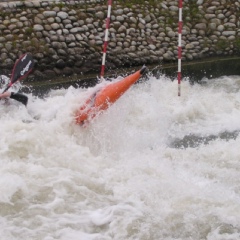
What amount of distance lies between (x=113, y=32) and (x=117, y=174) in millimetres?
5224

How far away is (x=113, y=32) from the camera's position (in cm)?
1125

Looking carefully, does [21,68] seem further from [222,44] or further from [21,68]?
[222,44]

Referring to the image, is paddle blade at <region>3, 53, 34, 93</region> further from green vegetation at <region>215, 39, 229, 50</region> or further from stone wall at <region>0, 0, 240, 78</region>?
green vegetation at <region>215, 39, 229, 50</region>

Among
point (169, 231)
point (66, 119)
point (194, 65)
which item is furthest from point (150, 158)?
point (194, 65)

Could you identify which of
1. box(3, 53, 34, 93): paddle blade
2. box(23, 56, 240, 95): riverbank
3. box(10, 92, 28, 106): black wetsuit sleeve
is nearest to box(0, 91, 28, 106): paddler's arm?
box(10, 92, 28, 106): black wetsuit sleeve

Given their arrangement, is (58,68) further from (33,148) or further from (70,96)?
(33,148)

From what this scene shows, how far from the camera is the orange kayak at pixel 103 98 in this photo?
7.30m

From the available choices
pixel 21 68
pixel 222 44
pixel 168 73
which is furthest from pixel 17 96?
Result: pixel 222 44

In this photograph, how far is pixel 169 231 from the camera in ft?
18.0

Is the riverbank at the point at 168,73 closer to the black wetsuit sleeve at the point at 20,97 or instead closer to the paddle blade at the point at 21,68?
the paddle blade at the point at 21,68

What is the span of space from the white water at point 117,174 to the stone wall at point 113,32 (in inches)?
90.7

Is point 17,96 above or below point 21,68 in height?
below

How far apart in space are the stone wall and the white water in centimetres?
230

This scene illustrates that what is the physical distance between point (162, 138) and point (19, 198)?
267 cm
